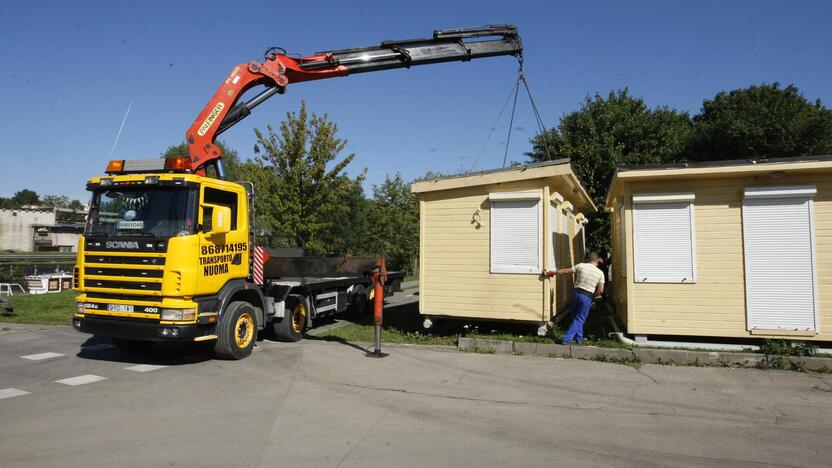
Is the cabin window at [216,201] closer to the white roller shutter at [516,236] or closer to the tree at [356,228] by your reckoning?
the white roller shutter at [516,236]

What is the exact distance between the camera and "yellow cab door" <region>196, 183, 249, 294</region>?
760cm

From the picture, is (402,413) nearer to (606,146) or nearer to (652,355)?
(652,355)

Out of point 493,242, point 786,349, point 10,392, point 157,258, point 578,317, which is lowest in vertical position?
point 10,392

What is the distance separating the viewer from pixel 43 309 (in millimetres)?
15039

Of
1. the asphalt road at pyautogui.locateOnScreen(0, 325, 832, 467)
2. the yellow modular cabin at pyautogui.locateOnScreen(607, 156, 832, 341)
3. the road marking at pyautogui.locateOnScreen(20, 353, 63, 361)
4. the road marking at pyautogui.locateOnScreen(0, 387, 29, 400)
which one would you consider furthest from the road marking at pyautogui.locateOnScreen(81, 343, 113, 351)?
the yellow modular cabin at pyautogui.locateOnScreen(607, 156, 832, 341)

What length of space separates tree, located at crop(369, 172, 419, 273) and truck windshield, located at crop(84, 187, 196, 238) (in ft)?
75.1

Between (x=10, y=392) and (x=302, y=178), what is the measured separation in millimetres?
12970

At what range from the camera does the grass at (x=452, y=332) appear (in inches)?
358

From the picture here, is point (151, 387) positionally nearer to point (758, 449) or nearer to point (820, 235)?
point (758, 449)

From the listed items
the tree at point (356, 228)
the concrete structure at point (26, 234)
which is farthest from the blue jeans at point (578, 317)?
the concrete structure at point (26, 234)

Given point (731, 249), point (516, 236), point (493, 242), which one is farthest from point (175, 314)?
point (731, 249)

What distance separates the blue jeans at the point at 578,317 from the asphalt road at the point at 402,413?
83 cm

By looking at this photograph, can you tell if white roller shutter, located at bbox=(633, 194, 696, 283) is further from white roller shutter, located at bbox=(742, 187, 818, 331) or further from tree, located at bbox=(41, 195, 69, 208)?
tree, located at bbox=(41, 195, 69, 208)

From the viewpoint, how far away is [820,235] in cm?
785
